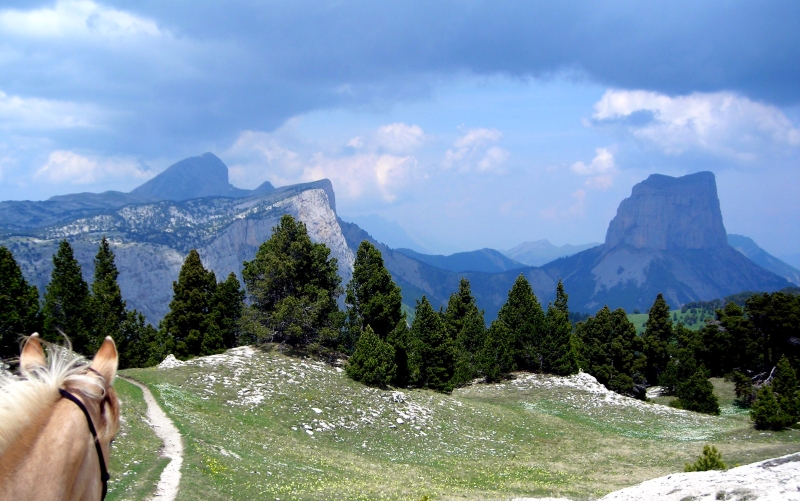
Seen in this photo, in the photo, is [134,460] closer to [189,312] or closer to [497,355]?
[189,312]

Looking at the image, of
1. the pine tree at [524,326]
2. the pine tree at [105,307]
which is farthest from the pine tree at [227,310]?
the pine tree at [524,326]

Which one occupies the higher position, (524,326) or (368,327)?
(368,327)

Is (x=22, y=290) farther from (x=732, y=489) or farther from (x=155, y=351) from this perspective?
(x=732, y=489)

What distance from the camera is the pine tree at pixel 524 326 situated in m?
56.7

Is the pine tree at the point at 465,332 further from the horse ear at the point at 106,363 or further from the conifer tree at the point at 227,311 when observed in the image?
the horse ear at the point at 106,363

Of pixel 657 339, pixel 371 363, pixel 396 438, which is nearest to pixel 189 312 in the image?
pixel 371 363

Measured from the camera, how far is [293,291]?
4638 centimetres

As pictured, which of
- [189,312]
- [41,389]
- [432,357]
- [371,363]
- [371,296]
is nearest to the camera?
[41,389]

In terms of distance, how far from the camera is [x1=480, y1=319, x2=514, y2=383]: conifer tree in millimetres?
54906

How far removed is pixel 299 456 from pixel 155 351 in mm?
36132

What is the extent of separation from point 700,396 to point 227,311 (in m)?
53.0

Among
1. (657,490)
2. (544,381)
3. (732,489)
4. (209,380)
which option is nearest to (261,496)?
(657,490)

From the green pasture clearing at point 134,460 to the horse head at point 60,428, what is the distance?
1435 cm

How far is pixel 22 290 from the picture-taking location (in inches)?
1660
